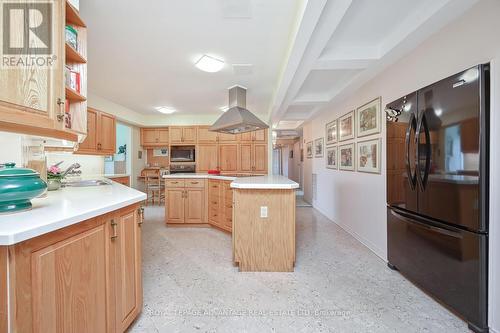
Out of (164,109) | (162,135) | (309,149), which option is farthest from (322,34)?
(162,135)

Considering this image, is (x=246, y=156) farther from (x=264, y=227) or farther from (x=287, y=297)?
(x=287, y=297)

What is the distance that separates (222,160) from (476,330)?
4.72 m

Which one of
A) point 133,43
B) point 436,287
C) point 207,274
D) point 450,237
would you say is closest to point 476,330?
point 436,287

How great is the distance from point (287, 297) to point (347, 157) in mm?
2432

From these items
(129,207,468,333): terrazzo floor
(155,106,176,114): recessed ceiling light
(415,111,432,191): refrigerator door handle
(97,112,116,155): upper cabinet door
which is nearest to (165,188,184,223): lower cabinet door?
(129,207,468,333): terrazzo floor

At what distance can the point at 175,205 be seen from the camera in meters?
3.75

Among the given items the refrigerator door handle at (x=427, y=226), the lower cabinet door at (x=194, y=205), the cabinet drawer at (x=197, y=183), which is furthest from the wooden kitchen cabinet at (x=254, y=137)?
the refrigerator door handle at (x=427, y=226)

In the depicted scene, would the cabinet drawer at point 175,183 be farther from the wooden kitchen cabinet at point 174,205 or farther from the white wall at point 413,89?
the white wall at point 413,89

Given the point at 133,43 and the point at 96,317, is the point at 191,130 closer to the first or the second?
the point at 133,43

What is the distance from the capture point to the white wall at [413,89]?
1.29 metres

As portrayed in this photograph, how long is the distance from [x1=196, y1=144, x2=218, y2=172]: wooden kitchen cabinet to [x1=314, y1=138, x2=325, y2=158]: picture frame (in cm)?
251

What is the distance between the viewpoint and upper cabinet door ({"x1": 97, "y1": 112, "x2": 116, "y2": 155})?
11.6 ft

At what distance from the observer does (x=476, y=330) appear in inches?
52.9

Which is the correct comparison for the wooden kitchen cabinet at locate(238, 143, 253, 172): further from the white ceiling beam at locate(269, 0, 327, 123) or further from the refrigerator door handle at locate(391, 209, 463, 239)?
the refrigerator door handle at locate(391, 209, 463, 239)
